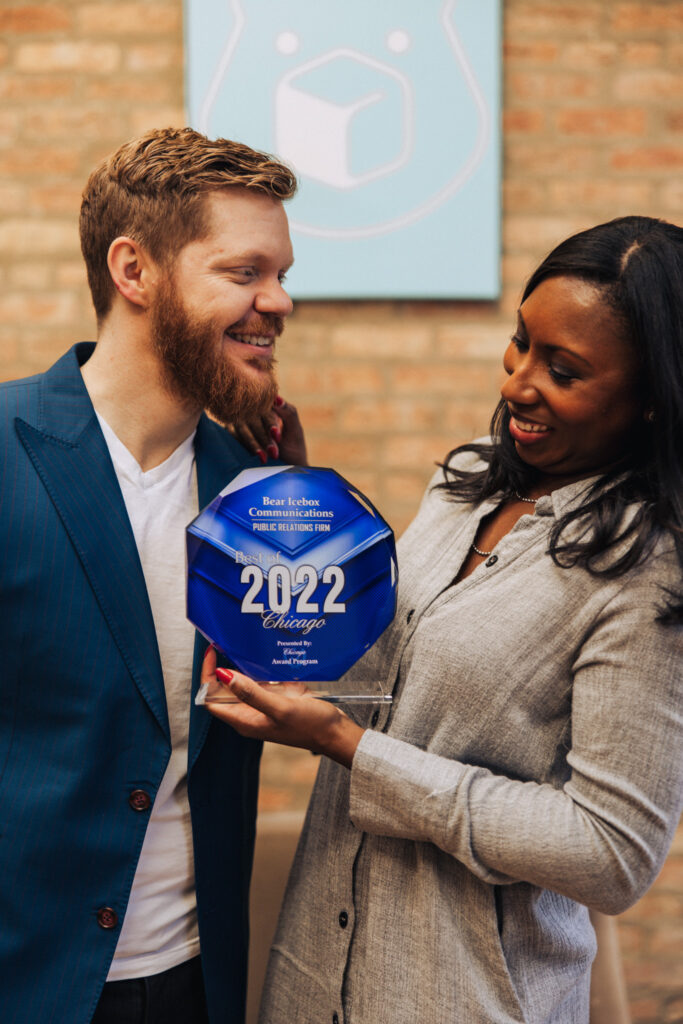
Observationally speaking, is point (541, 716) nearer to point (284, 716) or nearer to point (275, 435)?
point (284, 716)

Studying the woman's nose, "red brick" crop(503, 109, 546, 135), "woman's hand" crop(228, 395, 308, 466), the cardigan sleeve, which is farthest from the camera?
"red brick" crop(503, 109, 546, 135)

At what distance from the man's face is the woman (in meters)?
0.32

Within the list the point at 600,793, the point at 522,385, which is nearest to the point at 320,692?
the point at 600,793

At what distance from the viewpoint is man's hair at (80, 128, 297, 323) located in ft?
3.59

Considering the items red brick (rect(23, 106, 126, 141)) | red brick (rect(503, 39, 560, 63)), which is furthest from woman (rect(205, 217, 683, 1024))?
red brick (rect(23, 106, 126, 141))

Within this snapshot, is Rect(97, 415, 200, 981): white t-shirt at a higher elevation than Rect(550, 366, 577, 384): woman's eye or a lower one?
lower

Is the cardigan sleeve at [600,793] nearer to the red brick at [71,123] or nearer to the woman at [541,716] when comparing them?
the woman at [541,716]

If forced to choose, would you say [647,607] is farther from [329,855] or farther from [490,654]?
[329,855]

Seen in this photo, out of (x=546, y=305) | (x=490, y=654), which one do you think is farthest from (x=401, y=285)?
(x=490, y=654)

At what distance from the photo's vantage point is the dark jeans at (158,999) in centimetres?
101

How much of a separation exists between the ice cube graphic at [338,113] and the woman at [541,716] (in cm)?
126

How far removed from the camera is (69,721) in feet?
3.19

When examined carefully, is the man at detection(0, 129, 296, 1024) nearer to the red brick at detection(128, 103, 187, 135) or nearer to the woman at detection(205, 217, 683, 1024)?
the woman at detection(205, 217, 683, 1024)

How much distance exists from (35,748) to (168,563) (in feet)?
0.86
